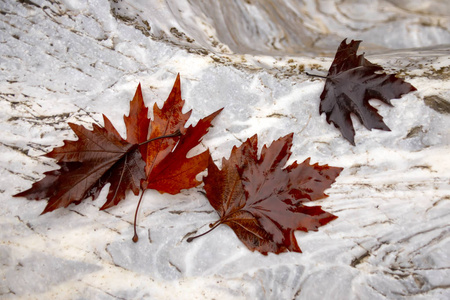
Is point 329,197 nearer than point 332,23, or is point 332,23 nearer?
point 329,197

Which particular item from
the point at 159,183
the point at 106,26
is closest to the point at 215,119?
the point at 159,183

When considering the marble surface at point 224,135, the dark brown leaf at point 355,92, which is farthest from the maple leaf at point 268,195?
the dark brown leaf at point 355,92

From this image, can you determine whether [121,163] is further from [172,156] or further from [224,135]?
[224,135]

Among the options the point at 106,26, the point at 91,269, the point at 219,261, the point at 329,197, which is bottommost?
the point at 91,269

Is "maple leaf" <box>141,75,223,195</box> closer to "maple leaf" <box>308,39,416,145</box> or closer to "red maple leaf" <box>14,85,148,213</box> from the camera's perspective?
"red maple leaf" <box>14,85,148,213</box>

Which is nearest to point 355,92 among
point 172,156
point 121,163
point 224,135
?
point 224,135

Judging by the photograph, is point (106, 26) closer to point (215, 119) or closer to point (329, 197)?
point (215, 119)
